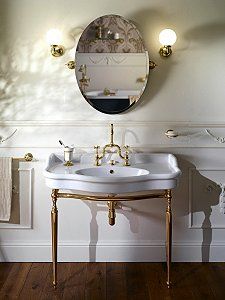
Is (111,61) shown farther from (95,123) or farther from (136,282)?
(136,282)

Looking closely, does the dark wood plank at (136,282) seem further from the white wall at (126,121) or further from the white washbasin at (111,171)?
the white washbasin at (111,171)

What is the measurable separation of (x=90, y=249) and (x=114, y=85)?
3.84 feet

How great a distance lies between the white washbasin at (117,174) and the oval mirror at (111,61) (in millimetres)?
445

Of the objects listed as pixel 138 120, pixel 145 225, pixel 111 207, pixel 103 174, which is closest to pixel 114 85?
pixel 138 120

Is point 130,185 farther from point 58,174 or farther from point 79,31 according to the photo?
point 79,31

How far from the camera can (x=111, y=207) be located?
2.65 m

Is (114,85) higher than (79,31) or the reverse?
the reverse

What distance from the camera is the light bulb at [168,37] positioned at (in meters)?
2.66

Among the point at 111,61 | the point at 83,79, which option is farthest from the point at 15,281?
the point at 111,61

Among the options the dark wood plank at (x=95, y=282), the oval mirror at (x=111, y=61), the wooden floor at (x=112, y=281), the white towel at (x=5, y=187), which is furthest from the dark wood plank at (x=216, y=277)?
the white towel at (x=5, y=187)

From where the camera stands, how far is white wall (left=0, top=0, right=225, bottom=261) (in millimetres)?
2773

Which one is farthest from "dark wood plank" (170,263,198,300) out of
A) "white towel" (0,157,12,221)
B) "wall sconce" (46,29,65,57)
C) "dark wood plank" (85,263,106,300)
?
"wall sconce" (46,29,65,57)

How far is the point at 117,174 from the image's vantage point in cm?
268

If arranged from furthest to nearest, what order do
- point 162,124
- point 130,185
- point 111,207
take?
point 162,124 → point 111,207 → point 130,185
